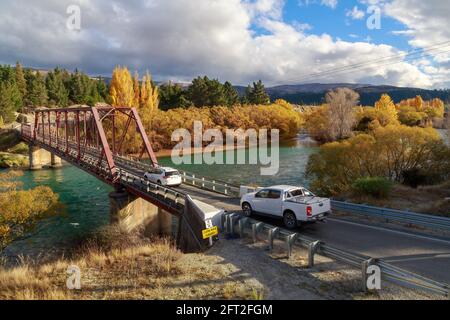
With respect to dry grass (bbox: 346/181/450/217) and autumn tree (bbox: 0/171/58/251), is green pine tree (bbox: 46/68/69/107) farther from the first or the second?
dry grass (bbox: 346/181/450/217)

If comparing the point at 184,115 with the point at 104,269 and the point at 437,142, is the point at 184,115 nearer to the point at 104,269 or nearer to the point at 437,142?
the point at 437,142

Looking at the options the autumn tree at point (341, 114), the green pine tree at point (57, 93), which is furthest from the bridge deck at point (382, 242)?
the green pine tree at point (57, 93)

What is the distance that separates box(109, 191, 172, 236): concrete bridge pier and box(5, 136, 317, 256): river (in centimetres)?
249

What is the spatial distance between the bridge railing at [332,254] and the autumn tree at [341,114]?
51889 millimetres

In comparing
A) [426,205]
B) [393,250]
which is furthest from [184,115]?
[393,250]

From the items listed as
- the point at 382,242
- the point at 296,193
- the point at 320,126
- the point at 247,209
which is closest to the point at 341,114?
the point at 320,126

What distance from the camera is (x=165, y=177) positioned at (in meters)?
25.6

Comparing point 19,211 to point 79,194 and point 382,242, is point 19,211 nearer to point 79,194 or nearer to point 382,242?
point 79,194

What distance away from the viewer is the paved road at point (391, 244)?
10.2 meters

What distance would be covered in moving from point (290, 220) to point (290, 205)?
677mm

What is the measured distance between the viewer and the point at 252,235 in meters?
13.2

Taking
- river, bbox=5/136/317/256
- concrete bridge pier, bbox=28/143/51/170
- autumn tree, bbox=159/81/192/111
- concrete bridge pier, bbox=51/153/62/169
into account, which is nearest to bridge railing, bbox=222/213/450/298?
river, bbox=5/136/317/256

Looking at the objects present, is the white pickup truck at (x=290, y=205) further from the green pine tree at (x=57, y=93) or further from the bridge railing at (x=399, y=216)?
the green pine tree at (x=57, y=93)
